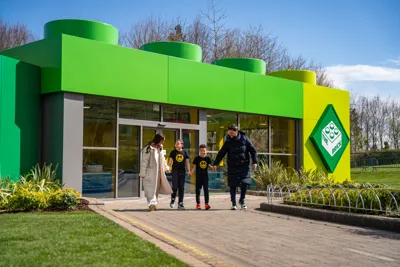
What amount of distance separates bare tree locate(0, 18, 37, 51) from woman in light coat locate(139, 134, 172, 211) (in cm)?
3094

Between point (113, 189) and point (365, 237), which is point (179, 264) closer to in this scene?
point (365, 237)

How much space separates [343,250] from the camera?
21.5 ft

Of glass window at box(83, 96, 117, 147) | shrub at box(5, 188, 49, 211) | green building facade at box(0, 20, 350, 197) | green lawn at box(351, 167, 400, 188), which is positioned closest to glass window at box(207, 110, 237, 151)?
green building facade at box(0, 20, 350, 197)

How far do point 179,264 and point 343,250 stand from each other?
2.62 metres

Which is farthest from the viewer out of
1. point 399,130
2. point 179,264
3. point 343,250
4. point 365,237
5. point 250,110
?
point 399,130

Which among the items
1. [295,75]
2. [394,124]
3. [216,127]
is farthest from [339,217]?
[394,124]

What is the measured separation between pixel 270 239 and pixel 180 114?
8.77 metres

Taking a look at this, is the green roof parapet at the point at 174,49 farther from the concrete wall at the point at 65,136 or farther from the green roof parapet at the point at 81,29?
the concrete wall at the point at 65,136

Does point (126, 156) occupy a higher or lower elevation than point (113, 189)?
higher

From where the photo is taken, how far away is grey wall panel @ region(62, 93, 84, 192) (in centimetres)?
1243

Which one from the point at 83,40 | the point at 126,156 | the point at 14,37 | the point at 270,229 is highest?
the point at 14,37

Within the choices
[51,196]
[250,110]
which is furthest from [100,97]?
[250,110]

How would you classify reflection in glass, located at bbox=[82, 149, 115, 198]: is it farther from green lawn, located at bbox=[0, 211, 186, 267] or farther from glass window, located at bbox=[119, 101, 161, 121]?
green lawn, located at bbox=[0, 211, 186, 267]

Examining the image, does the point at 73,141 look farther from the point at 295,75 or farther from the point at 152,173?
the point at 295,75
